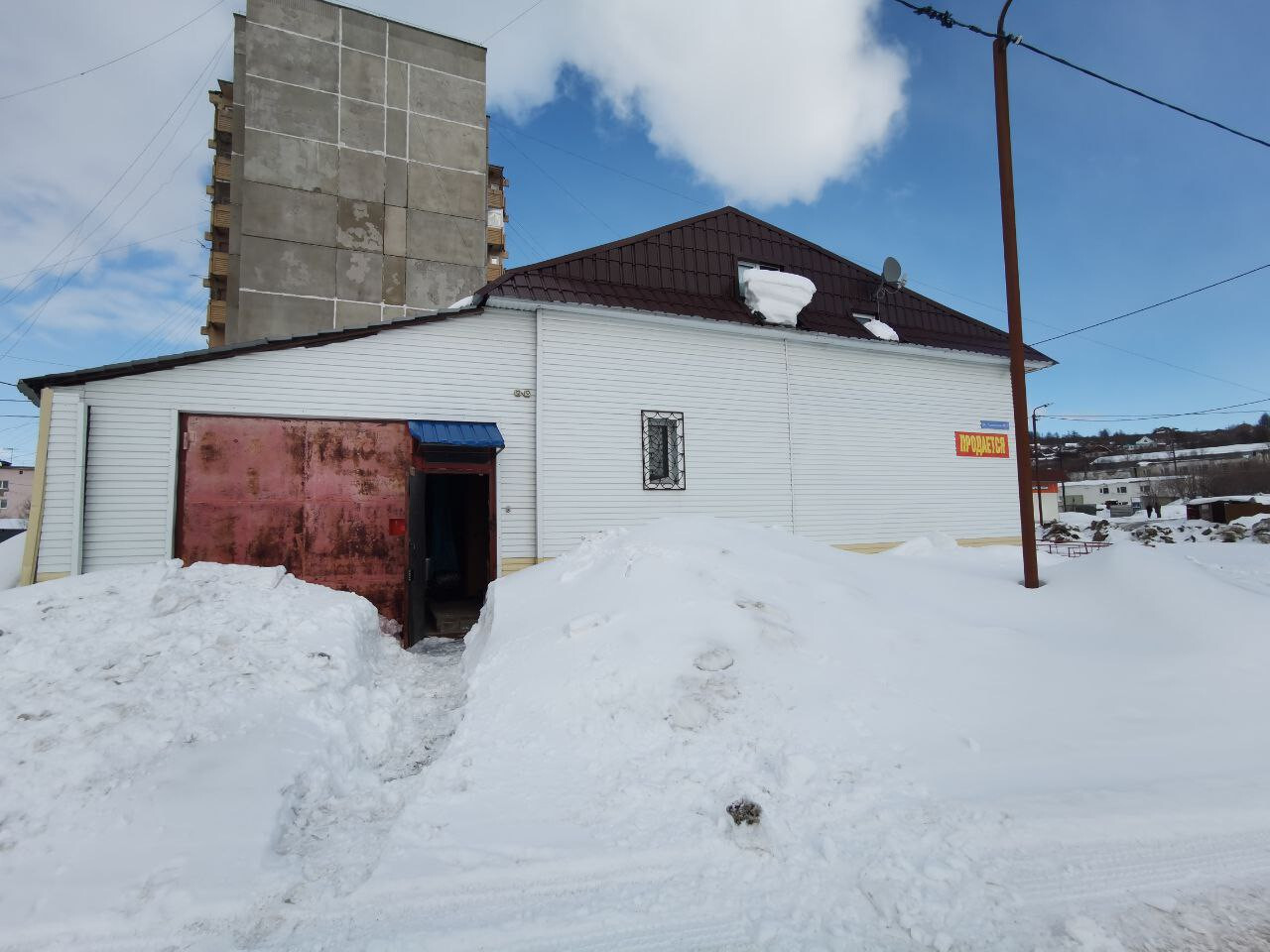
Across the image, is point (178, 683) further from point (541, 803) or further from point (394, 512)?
point (394, 512)

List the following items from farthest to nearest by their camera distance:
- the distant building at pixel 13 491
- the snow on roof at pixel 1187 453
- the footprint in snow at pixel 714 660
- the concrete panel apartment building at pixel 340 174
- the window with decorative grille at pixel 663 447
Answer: the snow on roof at pixel 1187 453 → the distant building at pixel 13 491 → the concrete panel apartment building at pixel 340 174 → the window with decorative grille at pixel 663 447 → the footprint in snow at pixel 714 660

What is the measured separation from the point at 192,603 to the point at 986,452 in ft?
50.9

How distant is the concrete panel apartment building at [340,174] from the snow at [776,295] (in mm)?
15467

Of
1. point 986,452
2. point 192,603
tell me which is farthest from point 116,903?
point 986,452

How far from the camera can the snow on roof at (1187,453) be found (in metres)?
79.6

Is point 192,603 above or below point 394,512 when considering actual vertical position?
below

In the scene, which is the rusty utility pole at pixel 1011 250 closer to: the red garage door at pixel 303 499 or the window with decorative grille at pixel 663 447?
the window with decorative grille at pixel 663 447

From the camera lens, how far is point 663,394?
11.4m

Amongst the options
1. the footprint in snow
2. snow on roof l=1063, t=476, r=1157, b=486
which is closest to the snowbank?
the footprint in snow

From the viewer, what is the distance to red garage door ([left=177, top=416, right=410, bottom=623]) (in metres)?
8.30

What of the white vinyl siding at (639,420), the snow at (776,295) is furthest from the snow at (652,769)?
the snow at (776,295)

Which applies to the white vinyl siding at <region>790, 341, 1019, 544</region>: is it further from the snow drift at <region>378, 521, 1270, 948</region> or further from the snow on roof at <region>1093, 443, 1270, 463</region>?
the snow on roof at <region>1093, 443, 1270, 463</region>

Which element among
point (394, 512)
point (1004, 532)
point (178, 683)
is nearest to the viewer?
point (178, 683)

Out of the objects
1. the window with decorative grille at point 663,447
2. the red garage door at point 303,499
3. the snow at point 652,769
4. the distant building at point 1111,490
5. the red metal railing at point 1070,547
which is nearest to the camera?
the snow at point 652,769
